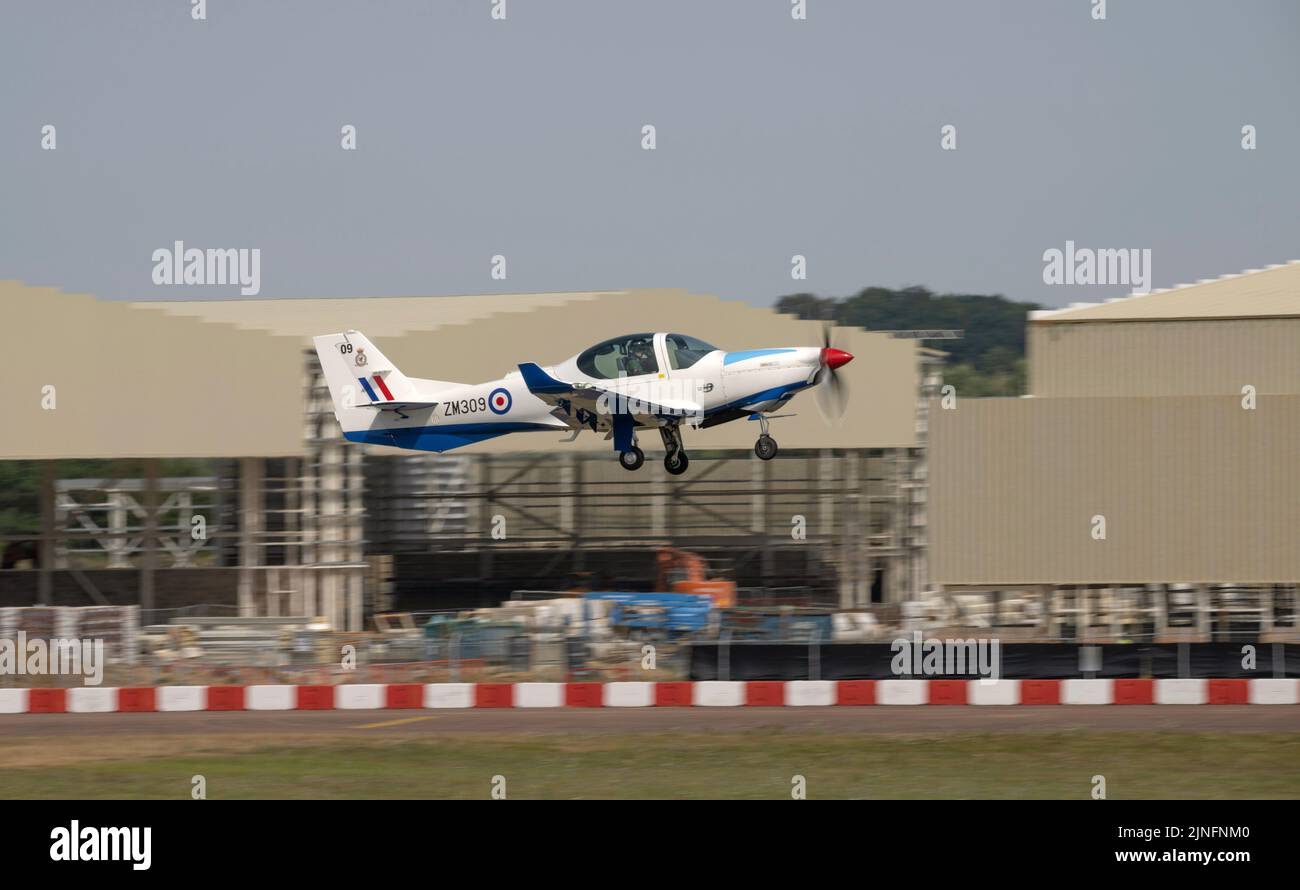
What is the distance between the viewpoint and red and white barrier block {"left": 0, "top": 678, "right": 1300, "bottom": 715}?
22.9 metres

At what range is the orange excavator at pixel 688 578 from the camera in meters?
34.5

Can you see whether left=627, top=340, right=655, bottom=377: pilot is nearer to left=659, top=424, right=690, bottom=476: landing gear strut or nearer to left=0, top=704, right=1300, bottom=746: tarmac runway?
left=659, top=424, right=690, bottom=476: landing gear strut

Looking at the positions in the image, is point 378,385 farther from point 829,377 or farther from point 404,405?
point 829,377

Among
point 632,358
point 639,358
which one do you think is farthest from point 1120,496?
point 632,358

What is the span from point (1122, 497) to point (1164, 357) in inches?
165

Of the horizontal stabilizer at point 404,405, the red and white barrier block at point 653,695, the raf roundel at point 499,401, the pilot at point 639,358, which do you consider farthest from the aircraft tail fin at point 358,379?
the red and white barrier block at point 653,695

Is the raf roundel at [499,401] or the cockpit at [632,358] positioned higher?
the cockpit at [632,358]

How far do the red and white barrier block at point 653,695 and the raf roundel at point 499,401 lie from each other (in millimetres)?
6739

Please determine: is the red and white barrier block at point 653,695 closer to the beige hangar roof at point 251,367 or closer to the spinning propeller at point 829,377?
the spinning propeller at point 829,377

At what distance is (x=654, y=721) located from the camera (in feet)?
72.0
